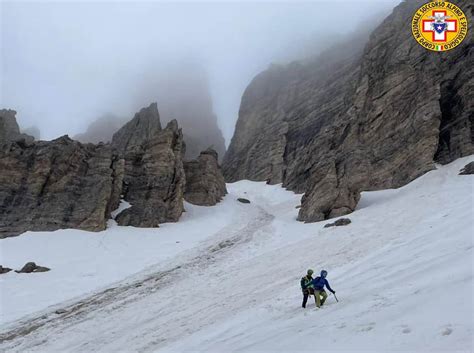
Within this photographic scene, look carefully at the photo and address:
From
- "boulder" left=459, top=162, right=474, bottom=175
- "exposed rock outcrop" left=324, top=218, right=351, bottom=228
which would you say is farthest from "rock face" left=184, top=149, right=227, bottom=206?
"boulder" left=459, top=162, right=474, bottom=175

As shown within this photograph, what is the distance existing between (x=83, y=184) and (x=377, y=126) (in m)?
35.3

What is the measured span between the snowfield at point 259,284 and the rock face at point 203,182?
15.9 m

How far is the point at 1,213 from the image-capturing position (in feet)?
109

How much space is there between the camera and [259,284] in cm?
1853

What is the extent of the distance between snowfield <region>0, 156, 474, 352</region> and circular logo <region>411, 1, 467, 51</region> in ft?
56.7

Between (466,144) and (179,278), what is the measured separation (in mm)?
31736

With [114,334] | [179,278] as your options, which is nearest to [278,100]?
[179,278]

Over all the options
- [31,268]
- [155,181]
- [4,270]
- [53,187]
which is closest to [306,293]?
[31,268]

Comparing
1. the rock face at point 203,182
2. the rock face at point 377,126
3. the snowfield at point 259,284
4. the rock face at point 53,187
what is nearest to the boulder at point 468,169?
the snowfield at point 259,284

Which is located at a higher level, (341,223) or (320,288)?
(341,223)

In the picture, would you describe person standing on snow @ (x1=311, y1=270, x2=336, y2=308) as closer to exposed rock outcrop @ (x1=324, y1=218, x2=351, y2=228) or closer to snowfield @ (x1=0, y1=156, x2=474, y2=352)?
snowfield @ (x1=0, y1=156, x2=474, y2=352)

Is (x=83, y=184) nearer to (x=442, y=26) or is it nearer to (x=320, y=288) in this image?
(x=320, y=288)

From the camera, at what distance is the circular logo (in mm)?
42625

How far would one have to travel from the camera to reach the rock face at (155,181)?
3919 cm
